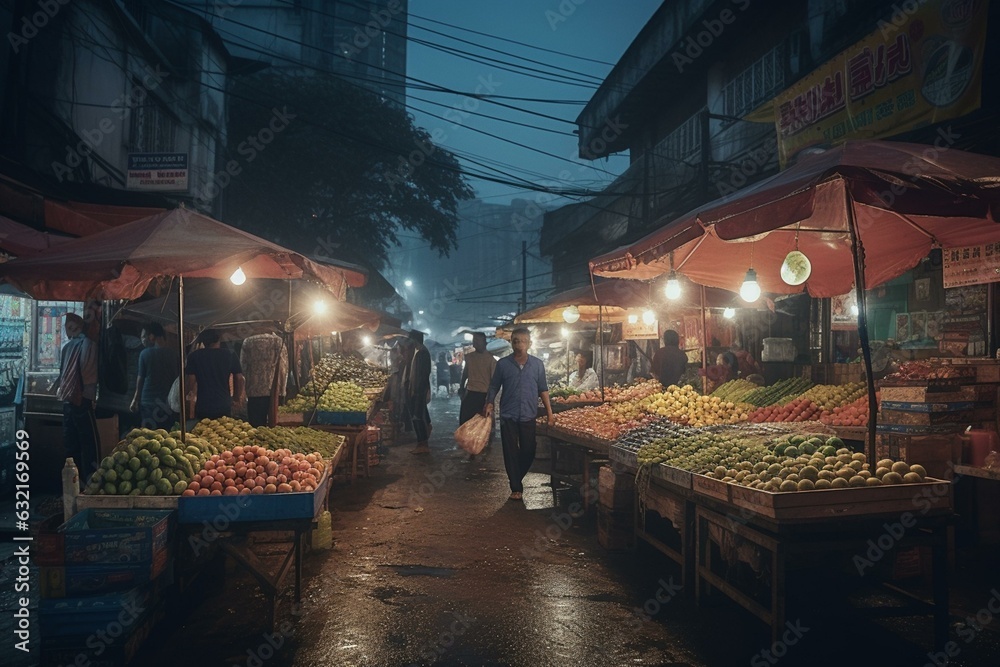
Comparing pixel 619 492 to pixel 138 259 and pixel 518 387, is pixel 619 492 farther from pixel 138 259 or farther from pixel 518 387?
pixel 138 259

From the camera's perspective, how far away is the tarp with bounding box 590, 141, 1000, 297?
4.02m

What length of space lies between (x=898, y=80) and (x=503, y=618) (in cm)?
814

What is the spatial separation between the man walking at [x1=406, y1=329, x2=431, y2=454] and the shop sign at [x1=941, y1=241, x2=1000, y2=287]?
896 centimetres

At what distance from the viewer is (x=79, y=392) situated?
24.1ft

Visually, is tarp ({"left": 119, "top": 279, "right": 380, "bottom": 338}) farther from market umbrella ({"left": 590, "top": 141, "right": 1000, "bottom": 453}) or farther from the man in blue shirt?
market umbrella ({"left": 590, "top": 141, "right": 1000, "bottom": 453})

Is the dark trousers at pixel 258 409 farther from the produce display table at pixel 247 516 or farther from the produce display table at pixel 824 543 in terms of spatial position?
the produce display table at pixel 824 543

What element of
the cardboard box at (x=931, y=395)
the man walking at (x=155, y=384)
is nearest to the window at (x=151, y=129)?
the man walking at (x=155, y=384)

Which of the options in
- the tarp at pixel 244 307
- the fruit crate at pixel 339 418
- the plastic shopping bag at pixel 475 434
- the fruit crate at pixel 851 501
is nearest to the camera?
Answer: the fruit crate at pixel 851 501

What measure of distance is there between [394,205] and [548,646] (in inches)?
983

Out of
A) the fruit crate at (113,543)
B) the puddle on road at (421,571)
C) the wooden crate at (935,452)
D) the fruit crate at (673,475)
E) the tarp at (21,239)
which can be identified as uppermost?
the tarp at (21,239)

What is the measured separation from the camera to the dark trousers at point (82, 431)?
7.47 meters

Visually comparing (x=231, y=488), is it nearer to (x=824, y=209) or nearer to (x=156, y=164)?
(x=824, y=209)

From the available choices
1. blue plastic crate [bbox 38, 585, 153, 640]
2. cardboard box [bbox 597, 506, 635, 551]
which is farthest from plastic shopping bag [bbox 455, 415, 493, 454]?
blue plastic crate [bbox 38, 585, 153, 640]

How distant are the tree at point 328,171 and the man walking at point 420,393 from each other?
10.9m
